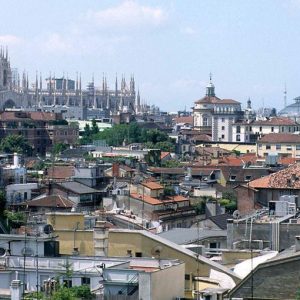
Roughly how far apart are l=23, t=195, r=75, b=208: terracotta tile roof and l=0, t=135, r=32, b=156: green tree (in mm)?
51820

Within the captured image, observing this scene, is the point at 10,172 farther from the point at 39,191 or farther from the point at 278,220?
the point at 278,220

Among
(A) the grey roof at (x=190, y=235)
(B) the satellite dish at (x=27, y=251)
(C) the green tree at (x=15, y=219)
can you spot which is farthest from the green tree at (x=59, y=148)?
(B) the satellite dish at (x=27, y=251)

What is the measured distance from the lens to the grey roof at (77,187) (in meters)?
A: 47.0

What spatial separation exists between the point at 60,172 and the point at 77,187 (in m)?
11.7

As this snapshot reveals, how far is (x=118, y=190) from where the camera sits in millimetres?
44719

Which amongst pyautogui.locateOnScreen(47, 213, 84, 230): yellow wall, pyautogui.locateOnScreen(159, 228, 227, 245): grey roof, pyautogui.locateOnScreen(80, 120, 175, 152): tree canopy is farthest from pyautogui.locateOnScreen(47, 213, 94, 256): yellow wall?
pyautogui.locateOnScreen(80, 120, 175, 152): tree canopy

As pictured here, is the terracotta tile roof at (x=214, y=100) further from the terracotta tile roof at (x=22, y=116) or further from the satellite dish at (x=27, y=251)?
the satellite dish at (x=27, y=251)

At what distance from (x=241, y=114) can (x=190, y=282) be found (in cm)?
10158

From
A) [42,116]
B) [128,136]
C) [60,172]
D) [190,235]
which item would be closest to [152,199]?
[190,235]

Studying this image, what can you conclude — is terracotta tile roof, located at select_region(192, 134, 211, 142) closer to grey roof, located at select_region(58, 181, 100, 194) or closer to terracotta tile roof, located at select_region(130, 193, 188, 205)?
grey roof, located at select_region(58, 181, 100, 194)

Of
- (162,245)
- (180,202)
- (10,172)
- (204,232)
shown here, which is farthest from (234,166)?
(162,245)

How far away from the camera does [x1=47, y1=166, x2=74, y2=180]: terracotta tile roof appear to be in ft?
189

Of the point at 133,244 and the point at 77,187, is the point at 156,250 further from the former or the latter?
the point at 77,187

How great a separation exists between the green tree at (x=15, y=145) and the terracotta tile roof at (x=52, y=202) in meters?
51.8
